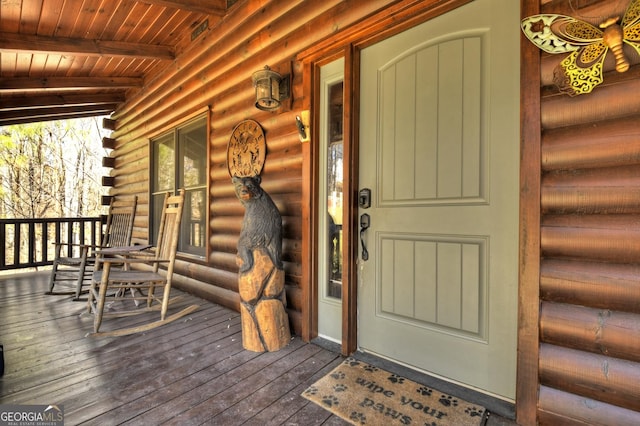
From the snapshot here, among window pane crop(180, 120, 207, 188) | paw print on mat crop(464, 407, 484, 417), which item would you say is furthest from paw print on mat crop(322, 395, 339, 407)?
window pane crop(180, 120, 207, 188)

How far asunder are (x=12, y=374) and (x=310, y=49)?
2.79m

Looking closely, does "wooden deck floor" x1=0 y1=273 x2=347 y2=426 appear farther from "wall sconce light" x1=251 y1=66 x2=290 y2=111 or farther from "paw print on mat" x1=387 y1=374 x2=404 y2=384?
"wall sconce light" x1=251 y1=66 x2=290 y2=111

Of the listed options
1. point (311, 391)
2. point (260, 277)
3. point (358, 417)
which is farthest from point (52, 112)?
point (358, 417)

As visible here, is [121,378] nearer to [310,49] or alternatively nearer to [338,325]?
[338,325]

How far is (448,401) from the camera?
1441 millimetres

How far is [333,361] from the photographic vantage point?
6.09ft

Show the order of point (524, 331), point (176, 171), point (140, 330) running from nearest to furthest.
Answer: point (524, 331), point (140, 330), point (176, 171)

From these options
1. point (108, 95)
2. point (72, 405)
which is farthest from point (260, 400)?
point (108, 95)

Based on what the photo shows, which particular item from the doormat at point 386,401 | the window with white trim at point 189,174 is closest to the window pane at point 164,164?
the window with white trim at point 189,174

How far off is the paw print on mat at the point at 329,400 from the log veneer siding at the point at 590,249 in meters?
0.91

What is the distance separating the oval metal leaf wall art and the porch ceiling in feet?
3.97

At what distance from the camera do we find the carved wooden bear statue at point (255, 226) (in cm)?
203

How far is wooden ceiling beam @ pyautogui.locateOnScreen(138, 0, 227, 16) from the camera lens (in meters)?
2.52

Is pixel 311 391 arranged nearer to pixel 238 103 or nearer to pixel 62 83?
pixel 238 103
